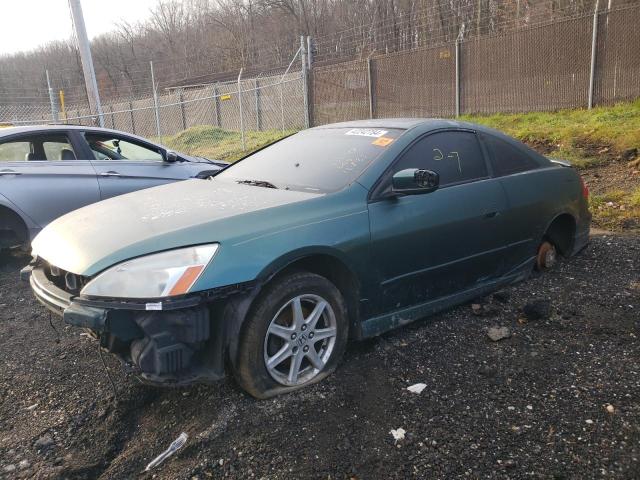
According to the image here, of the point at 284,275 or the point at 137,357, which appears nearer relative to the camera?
the point at 137,357

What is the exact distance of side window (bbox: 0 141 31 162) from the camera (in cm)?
558

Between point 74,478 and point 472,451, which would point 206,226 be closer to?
point 74,478

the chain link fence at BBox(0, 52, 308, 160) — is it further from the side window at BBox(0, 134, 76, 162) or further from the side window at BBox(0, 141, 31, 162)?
the side window at BBox(0, 141, 31, 162)

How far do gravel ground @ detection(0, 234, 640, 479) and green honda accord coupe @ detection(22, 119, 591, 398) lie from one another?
0.80ft

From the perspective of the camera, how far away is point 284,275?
292 centimetres

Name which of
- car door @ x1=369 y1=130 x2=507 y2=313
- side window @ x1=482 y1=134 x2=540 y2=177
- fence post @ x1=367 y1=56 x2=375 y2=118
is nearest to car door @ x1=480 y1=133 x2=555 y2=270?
side window @ x1=482 y1=134 x2=540 y2=177

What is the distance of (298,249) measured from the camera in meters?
2.89

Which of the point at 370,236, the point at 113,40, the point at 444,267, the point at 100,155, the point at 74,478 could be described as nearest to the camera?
the point at 74,478

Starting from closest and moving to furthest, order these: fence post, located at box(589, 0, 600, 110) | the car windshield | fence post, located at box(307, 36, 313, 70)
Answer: the car windshield < fence post, located at box(589, 0, 600, 110) < fence post, located at box(307, 36, 313, 70)

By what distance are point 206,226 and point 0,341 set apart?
2.18m

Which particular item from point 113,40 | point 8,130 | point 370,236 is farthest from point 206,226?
point 113,40

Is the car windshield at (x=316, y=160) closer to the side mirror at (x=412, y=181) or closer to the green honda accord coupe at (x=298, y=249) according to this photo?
the green honda accord coupe at (x=298, y=249)

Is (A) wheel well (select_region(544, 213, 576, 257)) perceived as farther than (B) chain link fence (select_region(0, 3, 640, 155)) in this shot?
No

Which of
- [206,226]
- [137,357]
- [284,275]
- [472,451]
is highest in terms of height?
[206,226]
